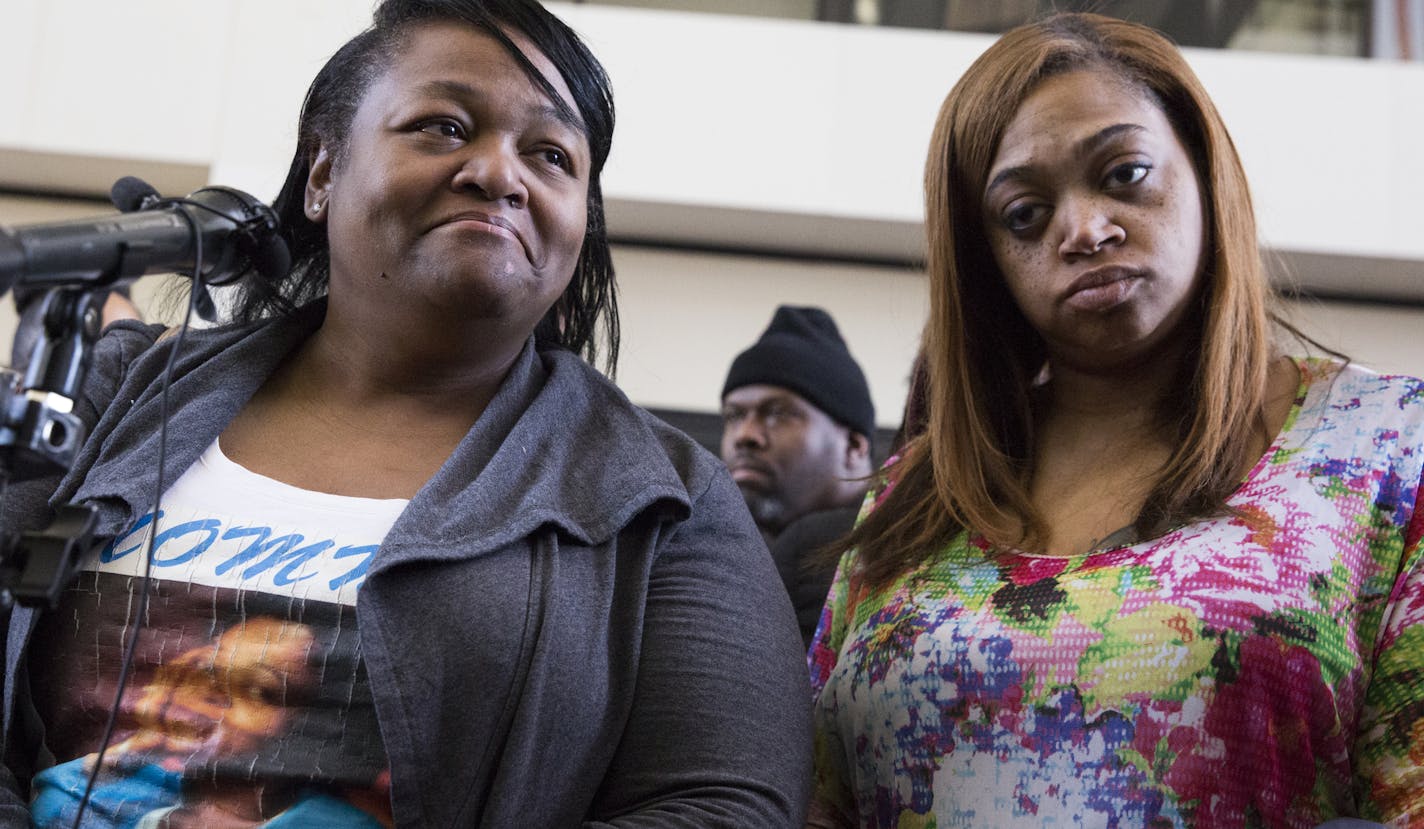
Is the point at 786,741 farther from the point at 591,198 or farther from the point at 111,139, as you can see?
the point at 111,139

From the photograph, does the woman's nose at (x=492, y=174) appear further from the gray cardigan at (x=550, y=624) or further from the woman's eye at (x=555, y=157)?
the gray cardigan at (x=550, y=624)

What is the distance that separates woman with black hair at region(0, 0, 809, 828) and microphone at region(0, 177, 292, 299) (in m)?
0.22

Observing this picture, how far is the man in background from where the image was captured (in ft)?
12.3

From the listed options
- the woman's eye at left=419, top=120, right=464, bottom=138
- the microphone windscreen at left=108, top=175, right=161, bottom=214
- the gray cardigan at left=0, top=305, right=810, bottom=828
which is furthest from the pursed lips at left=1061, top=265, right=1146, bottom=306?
the microphone windscreen at left=108, top=175, right=161, bottom=214

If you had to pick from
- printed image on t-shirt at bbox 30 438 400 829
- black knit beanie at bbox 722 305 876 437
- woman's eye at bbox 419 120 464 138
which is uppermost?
woman's eye at bbox 419 120 464 138

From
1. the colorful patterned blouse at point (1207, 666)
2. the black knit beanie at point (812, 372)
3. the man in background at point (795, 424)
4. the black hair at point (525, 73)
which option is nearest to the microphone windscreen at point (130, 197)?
the black hair at point (525, 73)

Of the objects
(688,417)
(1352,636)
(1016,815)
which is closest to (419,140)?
(1016,815)

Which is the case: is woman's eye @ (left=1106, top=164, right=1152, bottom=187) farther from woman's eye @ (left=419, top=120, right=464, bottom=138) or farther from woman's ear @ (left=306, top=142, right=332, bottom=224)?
woman's ear @ (left=306, top=142, right=332, bottom=224)

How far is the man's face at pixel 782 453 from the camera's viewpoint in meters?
3.73

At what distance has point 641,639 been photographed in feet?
4.98

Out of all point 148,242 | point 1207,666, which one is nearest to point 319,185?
point 148,242

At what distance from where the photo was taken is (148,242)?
1.16 metres

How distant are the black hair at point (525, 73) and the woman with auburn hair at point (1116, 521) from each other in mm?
430

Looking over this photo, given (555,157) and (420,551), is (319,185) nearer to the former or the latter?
(555,157)
